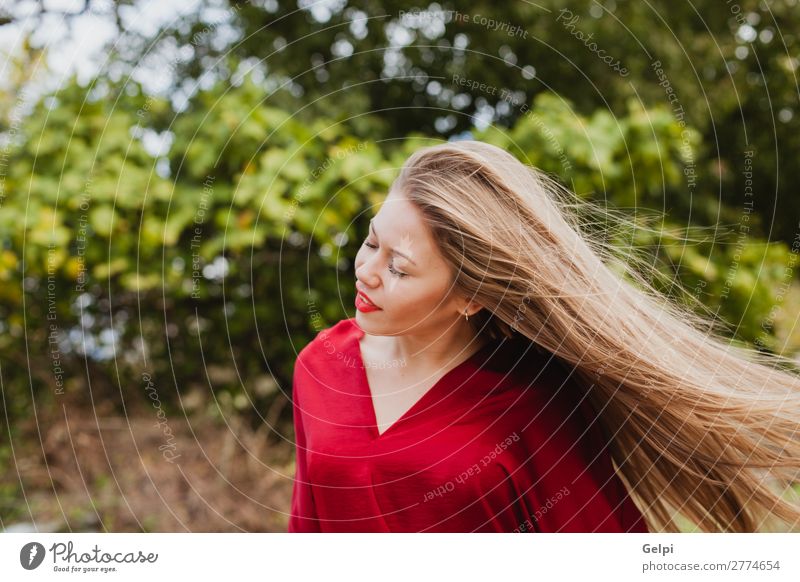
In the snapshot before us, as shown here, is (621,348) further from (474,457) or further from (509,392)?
(474,457)

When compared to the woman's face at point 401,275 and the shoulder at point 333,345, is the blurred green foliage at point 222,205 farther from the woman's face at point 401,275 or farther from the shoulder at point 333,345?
the woman's face at point 401,275

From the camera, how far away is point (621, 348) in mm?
1369

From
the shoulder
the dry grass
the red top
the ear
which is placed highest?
the ear

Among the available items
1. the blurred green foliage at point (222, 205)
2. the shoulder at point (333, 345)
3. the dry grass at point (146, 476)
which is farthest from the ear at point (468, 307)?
the dry grass at point (146, 476)

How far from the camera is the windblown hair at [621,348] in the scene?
4.20 feet

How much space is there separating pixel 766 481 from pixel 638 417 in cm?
34

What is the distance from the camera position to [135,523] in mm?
2957

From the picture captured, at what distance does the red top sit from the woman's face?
13 centimetres

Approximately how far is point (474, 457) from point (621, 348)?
0.34m

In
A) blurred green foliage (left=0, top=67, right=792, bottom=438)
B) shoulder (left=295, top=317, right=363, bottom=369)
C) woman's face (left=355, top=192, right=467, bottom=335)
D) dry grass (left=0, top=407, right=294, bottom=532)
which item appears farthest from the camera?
dry grass (left=0, top=407, right=294, bottom=532)
